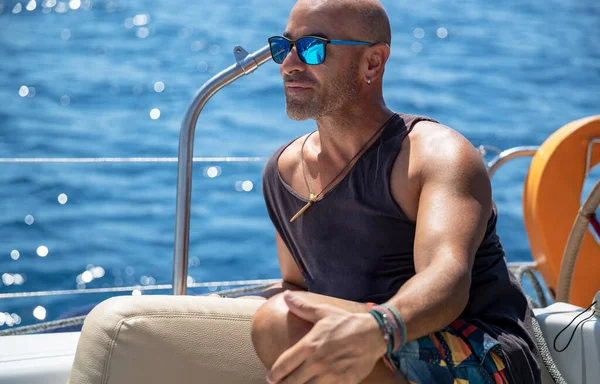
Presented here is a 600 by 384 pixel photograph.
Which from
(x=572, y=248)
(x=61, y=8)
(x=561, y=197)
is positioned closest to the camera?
(x=572, y=248)

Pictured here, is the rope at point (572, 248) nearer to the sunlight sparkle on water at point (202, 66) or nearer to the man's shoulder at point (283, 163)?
the man's shoulder at point (283, 163)

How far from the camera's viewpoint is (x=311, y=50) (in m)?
1.65

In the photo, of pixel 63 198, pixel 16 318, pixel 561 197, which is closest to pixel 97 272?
pixel 16 318

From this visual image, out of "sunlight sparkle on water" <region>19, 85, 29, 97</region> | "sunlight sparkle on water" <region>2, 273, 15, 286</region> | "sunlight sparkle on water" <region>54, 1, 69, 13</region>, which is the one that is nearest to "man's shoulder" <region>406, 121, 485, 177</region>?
"sunlight sparkle on water" <region>2, 273, 15, 286</region>

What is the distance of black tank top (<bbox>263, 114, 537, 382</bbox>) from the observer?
4.83 feet

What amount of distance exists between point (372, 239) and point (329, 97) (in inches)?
12.2

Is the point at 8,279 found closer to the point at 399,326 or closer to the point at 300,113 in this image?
the point at 300,113

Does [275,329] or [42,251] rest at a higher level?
[275,329]

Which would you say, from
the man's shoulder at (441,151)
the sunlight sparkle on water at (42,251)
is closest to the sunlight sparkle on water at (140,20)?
the sunlight sparkle on water at (42,251)

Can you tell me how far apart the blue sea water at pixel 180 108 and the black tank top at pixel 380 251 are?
4.05 metres

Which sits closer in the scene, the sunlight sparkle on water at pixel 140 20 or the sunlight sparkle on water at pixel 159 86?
the sunlight sparkle on water at pixel 159 86

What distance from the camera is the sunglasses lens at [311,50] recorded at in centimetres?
164

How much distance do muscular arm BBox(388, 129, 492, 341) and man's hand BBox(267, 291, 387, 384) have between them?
74mm

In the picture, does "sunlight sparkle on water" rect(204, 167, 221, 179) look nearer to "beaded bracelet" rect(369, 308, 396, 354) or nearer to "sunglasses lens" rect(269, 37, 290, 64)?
"sunglasses lens" rect(269, 37, 290, 64)
